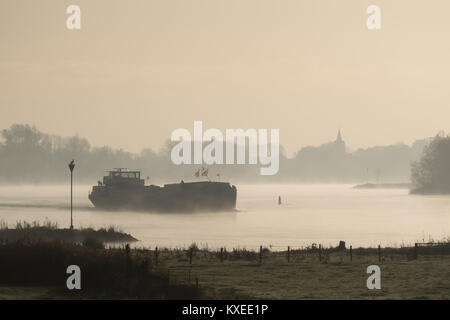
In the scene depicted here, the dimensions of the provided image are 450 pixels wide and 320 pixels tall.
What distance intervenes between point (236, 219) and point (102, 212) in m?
27.4

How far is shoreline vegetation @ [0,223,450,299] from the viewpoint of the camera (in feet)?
95.4

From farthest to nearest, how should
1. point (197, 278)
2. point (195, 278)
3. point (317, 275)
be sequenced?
point (317, 275), point (195, 278), point (197, 278)

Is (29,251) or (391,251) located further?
(391,251)

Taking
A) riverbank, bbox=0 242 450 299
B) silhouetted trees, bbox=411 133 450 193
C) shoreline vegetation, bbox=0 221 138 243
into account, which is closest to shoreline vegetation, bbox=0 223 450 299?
riverbank, bbox=0 242 450 299

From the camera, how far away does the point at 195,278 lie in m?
33.6

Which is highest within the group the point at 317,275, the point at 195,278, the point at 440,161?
the point at 440,161

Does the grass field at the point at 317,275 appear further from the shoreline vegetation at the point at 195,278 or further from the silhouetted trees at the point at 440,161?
the silhouetted trees at the point at 440,161

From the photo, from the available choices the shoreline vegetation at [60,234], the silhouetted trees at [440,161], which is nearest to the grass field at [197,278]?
the shoreline vegetation at [60,234]

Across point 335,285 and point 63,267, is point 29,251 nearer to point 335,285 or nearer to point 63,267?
point 63,267

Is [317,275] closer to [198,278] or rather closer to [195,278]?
[198,278]

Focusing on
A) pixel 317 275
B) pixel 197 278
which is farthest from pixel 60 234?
pixel 197 278
